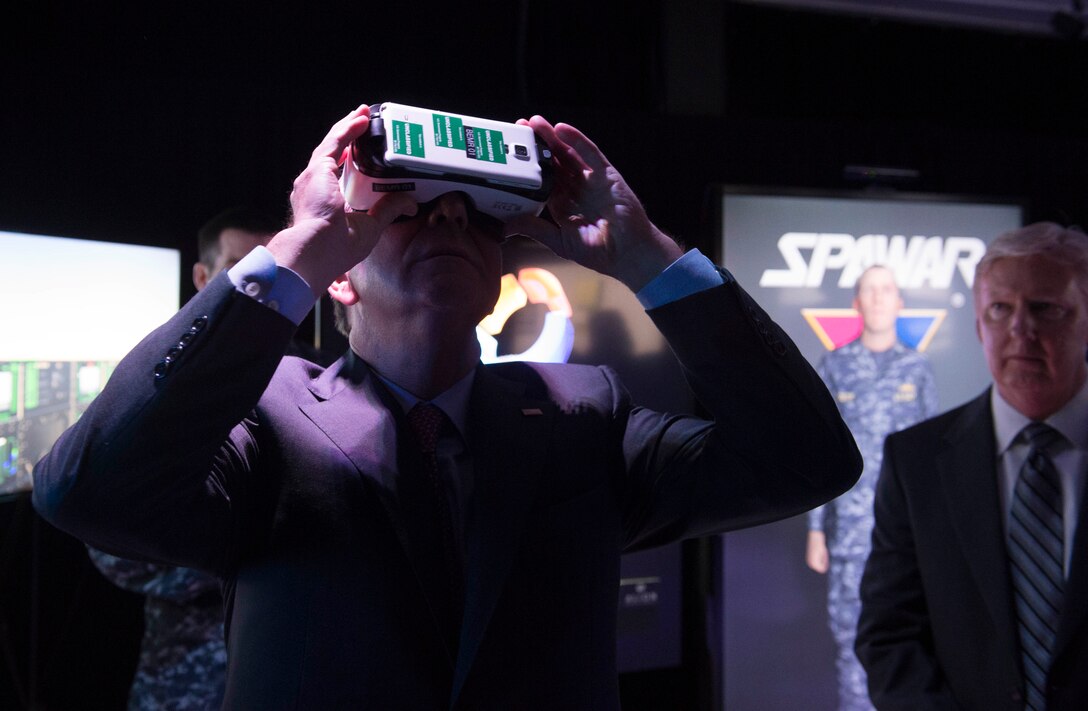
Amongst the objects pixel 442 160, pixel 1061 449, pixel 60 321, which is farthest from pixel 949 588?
pixel 60 321

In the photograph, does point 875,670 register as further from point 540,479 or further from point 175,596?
point 175,596

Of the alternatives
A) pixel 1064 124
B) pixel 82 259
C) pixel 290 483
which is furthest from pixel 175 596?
pixel 1064 124

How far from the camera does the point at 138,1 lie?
3.08 meters

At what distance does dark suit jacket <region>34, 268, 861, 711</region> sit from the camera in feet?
3.25

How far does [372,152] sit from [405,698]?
689mm

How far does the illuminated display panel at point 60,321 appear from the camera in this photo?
8.05 feet

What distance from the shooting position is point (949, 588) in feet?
5.98

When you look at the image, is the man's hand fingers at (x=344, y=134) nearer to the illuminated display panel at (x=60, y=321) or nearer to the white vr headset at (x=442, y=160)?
the white vr headset at (x=442, y=160)

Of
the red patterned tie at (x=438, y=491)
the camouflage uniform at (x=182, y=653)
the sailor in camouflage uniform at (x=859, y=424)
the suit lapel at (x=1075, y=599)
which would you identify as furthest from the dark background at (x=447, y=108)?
the red patterned tie at (x=438, y=491)

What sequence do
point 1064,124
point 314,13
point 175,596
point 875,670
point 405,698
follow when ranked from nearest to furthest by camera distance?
point 405,698, point 875,670, point 175,596, point 314,13, point 1064,124

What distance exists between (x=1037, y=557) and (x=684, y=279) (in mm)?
1146

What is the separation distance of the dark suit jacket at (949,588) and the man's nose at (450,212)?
1297 mm

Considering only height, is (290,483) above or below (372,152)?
below

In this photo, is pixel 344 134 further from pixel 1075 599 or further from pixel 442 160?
pixel 1075 599
